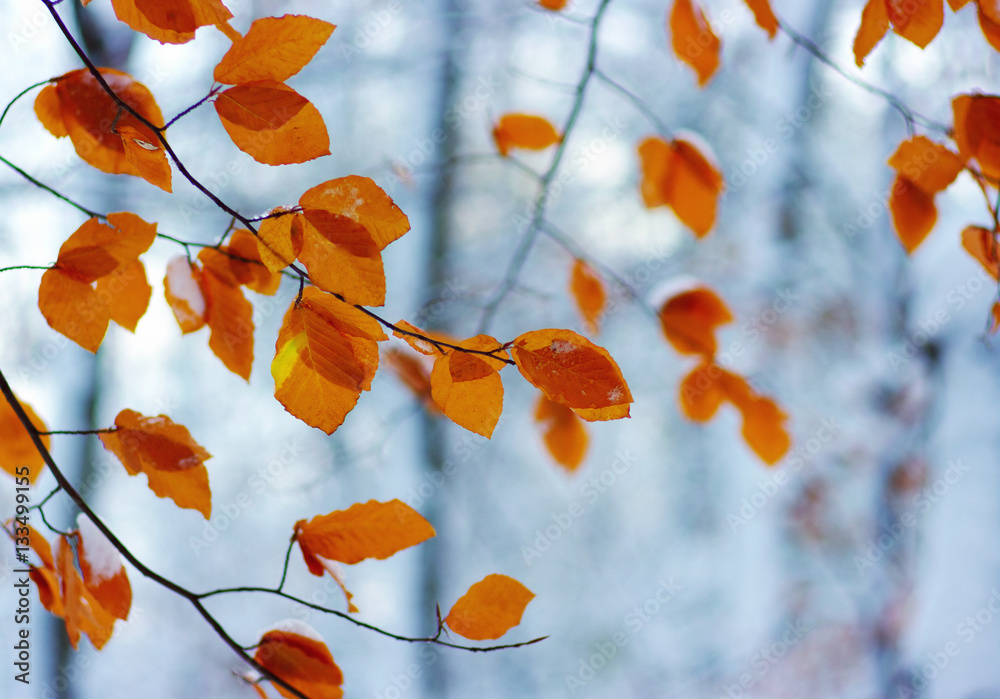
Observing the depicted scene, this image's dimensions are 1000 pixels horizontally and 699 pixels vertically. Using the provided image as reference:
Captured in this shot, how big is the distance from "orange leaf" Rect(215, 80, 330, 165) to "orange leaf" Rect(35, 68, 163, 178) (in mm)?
88

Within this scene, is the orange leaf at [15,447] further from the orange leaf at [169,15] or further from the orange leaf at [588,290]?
the orange leaf at [588,290]

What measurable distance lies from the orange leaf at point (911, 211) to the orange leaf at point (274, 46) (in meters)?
0.45

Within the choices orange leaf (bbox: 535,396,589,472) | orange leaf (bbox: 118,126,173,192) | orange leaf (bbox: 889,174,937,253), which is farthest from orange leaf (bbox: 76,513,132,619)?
orange leaf (bbox: 889,174,937,253)

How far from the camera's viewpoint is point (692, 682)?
219cm

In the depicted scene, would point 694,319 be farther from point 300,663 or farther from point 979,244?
point 300,663

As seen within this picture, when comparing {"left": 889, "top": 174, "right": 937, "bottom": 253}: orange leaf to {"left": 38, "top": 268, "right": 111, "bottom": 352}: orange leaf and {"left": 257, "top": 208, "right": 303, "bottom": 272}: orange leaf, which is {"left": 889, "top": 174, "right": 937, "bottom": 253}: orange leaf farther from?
{"left": 38, "top": 268, "right": 111, "bottom": 352}: orange leaf

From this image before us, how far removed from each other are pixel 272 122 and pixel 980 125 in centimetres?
47

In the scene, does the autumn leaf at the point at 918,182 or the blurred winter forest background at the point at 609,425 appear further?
the blurred winter forest background at the point at 609,425

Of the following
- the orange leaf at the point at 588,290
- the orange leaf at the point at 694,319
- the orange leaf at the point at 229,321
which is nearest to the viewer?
the orange leaf at the point at 229,321

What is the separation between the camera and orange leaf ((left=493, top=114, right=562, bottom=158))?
2.78 feet

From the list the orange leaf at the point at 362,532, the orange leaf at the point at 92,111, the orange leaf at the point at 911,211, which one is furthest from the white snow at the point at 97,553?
the orange leaf at the point at 911,211

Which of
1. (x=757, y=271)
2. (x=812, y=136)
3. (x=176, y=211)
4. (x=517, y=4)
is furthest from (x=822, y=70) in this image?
(x=176, y=211)

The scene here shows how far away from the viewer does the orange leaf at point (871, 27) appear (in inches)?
13.6

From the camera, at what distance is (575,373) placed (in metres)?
0.27
